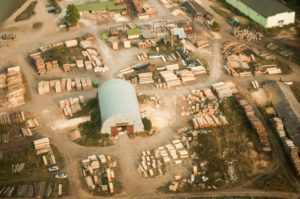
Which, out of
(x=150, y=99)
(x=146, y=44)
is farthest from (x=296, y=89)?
(x=146, y=44)

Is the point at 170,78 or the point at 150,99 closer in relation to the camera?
the point at 150,99

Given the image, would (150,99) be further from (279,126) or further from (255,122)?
(279,126)

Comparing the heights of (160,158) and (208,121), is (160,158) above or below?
below

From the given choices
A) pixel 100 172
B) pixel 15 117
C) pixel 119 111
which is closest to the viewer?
pixel 100 172

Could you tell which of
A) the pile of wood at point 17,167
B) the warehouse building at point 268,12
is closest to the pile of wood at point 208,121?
the pile of wood at point 17,167

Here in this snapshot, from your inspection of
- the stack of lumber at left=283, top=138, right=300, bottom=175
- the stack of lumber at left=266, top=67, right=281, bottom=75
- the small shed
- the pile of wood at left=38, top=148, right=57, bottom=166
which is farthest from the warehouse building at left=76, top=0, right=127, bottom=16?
the stack of lumber at left=283, top=138, right=300, bottom=175

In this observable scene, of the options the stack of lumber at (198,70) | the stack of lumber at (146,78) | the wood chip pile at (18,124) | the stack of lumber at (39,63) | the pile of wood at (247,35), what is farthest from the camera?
the pile of wood at (247,35)

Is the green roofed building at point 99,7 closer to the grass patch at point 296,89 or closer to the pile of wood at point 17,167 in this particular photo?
the grass patch at point 296,89
